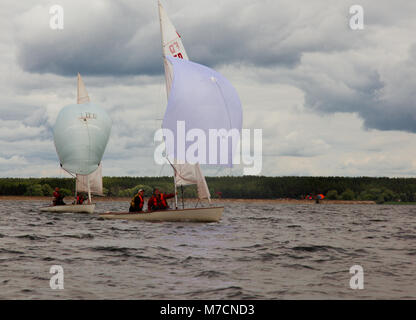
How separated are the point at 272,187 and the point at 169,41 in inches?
4006

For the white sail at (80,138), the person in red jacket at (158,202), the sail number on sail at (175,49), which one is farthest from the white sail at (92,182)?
the sail number on sail at (175,49)

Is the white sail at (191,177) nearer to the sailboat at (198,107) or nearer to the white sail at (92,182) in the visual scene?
the sailboat at (198,107)

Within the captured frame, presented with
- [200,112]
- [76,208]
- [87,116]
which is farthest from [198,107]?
[76,208]

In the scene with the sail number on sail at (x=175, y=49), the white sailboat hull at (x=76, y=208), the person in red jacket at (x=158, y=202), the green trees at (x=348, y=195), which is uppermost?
the sail number on sail at (x=175, y=49)

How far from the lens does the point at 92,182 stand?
48938mm

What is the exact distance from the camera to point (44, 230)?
28391 mm

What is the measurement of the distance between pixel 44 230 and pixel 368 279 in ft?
62.6

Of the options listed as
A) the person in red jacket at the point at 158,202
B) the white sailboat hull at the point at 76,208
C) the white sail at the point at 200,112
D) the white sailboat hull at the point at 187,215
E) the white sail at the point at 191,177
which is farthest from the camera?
the white sailboat hull at the point at 76,208

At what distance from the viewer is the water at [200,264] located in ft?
41.7

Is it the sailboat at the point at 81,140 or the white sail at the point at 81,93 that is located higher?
the white sail at the point at 81,93

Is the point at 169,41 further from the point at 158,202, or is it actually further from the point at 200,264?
the point at 200,264

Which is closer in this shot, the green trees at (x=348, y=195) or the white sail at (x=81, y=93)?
the white sail at (x=81, y=93)

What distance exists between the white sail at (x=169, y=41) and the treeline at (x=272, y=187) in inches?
3150

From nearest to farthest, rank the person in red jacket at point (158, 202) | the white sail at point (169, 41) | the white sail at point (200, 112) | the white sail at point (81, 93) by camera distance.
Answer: the white sail at point (200, 112) < the person in red jacket at point (158, 202) < the white sail at point (169, 41) < the white sail at point (81, 93)
